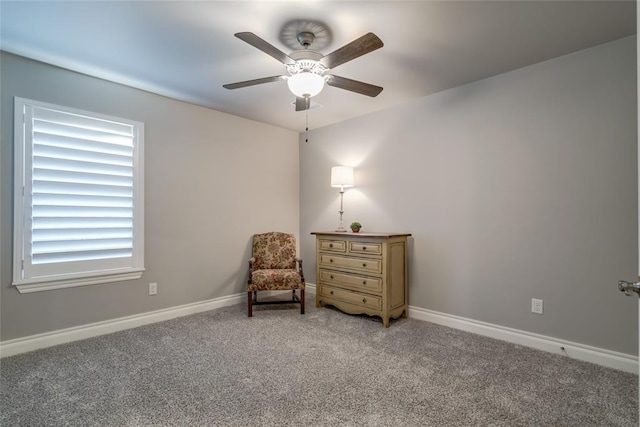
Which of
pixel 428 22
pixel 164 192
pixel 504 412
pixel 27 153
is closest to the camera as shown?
pixel 504 412

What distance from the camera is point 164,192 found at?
3324 mm

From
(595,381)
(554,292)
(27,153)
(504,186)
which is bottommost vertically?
(595,381)

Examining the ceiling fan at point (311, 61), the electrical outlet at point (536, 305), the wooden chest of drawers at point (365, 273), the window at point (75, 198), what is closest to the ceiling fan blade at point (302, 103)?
the ceiling fan at point (311, 61)

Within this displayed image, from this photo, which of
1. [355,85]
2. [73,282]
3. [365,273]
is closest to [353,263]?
[365,273]

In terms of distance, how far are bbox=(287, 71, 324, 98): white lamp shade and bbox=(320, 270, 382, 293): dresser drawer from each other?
6.46 feet

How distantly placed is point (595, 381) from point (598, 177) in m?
1.46

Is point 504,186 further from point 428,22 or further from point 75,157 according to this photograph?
point 75,157

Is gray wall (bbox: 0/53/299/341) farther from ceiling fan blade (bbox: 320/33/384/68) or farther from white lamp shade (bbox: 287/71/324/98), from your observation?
ceiling fan blade (bbox: 320/33/384/68)

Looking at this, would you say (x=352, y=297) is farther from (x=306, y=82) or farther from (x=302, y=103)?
(x=306, y=82)

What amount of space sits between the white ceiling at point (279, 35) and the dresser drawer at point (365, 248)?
162cm

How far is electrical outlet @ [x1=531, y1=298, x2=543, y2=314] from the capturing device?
102 inches

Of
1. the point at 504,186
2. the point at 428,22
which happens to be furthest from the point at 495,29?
the point at 504,186

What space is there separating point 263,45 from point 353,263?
91.2 inches

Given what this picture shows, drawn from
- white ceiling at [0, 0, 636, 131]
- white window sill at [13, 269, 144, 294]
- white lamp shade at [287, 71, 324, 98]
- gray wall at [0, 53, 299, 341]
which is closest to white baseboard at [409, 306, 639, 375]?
white ceiling at [0, 0, 636, 131]
